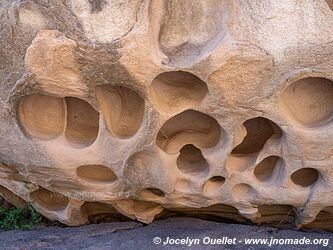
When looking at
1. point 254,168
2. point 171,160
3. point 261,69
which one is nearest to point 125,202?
point 171,160

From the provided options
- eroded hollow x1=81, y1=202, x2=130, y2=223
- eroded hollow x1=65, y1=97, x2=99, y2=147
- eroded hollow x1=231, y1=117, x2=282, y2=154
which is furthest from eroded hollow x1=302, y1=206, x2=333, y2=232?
eroded hollow x1=65, y1=97, x2=99, y2=147

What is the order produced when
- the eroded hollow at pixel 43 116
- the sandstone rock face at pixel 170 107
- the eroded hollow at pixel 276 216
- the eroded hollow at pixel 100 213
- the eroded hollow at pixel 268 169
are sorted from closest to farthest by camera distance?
the sandstone rock face at pixel 170 107 < the eroded hollow at pixel 43 116 < the eroded hollow at pixel 268 169 < the eroded hollow at pixel 276 216 < the eroded hollow at pixel 100 213

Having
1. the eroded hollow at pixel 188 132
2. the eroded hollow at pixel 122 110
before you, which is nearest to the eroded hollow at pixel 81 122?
the eroded hollow at pixel 122 110

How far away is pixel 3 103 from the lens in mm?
1879

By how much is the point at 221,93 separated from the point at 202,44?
18 centimetres

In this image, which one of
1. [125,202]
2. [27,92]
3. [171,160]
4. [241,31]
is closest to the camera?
[241,31]

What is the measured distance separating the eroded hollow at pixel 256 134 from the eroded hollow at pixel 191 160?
0.14 m

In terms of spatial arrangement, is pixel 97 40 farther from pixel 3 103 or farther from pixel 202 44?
pixel 3 103

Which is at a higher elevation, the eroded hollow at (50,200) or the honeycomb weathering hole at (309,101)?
the honeycomb weathering hole at (309,101)

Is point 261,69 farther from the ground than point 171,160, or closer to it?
farther from the ground

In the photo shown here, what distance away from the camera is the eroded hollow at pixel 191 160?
211 cm

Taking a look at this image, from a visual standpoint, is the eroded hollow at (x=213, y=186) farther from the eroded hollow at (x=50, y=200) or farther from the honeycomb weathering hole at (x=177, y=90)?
the eroded hollow at (x=50, y=200)

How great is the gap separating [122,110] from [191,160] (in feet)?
1.30

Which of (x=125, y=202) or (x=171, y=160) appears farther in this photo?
(x=125, y=202)
